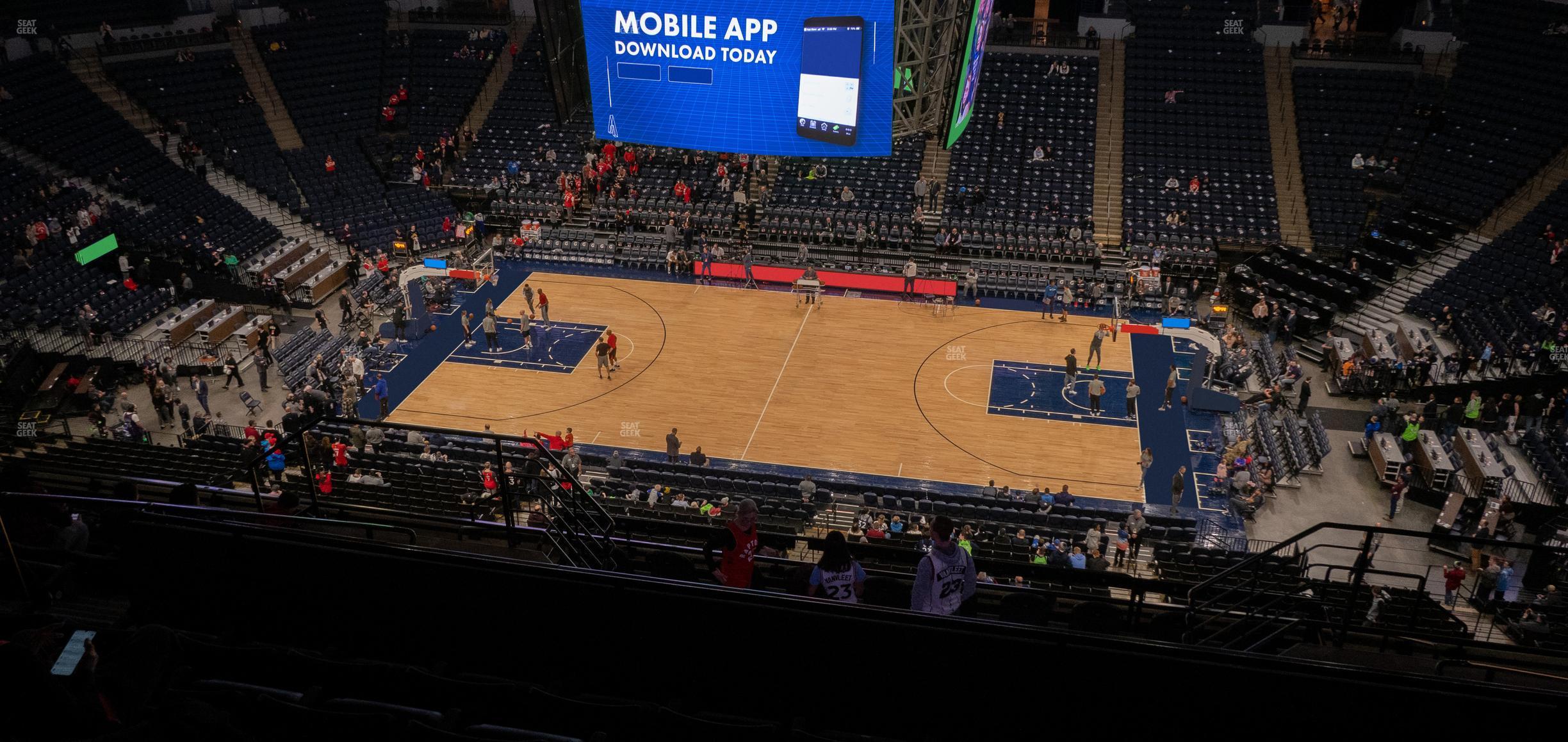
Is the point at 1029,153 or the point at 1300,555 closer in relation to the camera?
the point at 1300,555

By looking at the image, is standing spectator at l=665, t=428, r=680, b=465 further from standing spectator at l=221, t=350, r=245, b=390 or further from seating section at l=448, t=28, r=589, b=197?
seating section at l=448, t=28, r=589, b=197

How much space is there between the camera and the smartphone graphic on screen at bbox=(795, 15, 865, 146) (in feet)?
64.3

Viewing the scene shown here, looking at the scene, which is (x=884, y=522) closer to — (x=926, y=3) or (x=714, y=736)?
(x=926, y=3)

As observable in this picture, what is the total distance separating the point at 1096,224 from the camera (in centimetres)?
3997

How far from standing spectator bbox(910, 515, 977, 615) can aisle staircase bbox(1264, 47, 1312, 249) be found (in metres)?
33.7

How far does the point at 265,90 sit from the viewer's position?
151 feet

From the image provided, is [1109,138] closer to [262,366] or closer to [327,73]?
[262,366]

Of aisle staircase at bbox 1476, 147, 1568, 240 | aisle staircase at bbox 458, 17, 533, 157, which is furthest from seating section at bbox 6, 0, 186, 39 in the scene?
aisle staircase at bbox 1476, 147, 1568, 240

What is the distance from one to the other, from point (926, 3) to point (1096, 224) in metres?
23.0

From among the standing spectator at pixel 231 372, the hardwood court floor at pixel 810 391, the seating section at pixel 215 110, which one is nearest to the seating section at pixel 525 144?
the seating section at pixel 215 110

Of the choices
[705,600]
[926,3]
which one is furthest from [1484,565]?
[705,600]

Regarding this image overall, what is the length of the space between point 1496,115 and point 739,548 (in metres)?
40.2

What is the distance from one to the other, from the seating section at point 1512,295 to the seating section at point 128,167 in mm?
39013

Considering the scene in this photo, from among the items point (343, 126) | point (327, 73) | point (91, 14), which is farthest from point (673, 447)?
point (91, 14)
